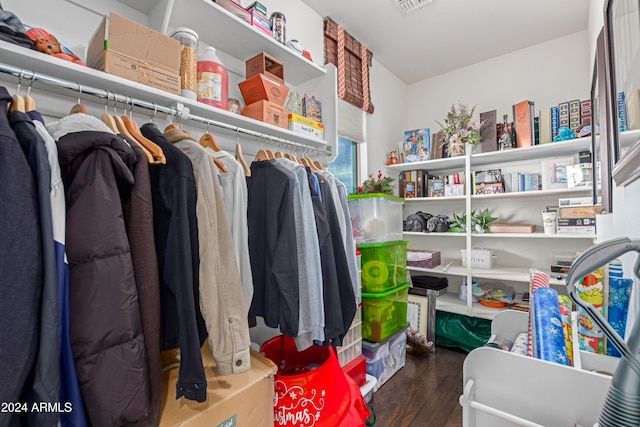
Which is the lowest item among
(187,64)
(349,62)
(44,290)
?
(44,290)

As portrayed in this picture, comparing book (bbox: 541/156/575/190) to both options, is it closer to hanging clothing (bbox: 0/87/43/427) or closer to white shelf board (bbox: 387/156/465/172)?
white shelf board (bbox: 387/156/465/172)

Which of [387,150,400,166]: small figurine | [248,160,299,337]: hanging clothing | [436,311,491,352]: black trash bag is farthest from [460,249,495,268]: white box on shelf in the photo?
[248,160,299,337]: hanging clothing

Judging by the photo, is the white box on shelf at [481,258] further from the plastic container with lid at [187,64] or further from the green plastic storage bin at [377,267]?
the plastic container with lid at [187,64]

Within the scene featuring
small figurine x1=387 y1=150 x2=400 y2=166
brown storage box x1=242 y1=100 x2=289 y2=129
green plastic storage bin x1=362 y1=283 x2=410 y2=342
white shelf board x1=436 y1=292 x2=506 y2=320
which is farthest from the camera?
small figurine x1=387 y1=150 x2=400 y2=166

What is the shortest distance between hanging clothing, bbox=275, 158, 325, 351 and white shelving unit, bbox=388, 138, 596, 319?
1894 mm

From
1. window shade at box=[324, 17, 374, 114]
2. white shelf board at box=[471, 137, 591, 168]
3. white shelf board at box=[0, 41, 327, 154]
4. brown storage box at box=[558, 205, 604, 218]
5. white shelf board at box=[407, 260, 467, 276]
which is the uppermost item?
window shade at box=[324, 17, 374, 114]

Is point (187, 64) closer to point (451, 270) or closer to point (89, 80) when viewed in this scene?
point (89, 80)

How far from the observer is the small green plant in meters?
2.65

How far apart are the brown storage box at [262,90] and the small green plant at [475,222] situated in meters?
2.03

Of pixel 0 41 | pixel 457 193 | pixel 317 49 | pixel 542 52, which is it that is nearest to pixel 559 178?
pixel 457 193

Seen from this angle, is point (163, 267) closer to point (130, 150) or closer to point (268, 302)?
point (130, 150)

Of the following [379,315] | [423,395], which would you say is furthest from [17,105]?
[423,395]

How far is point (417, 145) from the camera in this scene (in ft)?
9.77

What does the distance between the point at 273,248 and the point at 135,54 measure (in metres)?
0.83
